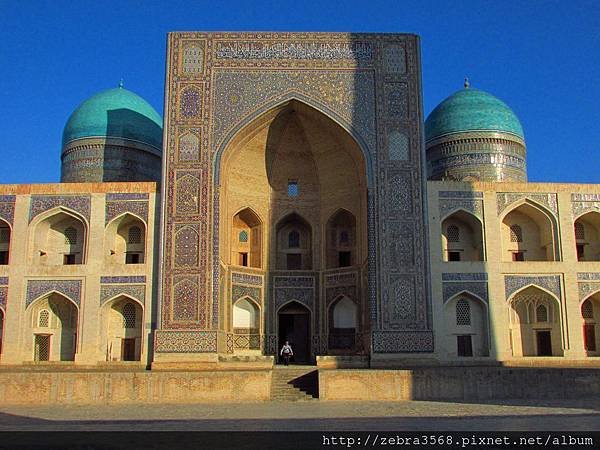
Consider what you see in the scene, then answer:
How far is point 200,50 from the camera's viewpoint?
1500 cm

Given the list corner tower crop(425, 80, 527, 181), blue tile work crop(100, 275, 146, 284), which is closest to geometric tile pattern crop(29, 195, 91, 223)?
blue tile work crop(100, 275, 146, 284)

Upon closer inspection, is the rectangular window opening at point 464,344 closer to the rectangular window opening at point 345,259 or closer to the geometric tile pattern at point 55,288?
the rectangular window opening at point 345,259

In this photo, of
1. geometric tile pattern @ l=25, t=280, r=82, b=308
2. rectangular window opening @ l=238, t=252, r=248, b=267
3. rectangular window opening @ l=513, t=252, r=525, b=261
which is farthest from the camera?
rectangular window opening @ l=238, t=252, r=248, b=267

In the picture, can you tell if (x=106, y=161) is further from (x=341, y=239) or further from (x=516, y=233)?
(x=516, y=233)

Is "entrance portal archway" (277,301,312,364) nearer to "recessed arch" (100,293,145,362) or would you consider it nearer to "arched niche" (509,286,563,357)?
"recessed arch" (100,293,145,362)

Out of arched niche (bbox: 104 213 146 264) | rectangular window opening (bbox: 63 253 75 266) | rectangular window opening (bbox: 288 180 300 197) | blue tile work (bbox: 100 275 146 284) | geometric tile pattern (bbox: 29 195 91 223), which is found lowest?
blue tile work (bbox: 100 275 146 284)

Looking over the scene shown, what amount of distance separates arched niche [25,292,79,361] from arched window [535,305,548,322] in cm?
992

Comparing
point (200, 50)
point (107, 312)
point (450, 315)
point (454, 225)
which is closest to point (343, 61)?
point (200, 50)

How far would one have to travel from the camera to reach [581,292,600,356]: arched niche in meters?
15.4

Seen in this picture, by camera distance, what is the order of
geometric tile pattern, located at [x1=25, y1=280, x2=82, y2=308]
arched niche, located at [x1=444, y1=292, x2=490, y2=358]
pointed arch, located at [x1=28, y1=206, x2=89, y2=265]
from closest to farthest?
geometric tile pattern, located at [x1=25, y1=280, x2=82, y2=308]
arched niche, located at [x1=444, y1=292, x2=490, y2=358]
pointed arch, located at [x1=28, y1=206, x2=89, y2=265]

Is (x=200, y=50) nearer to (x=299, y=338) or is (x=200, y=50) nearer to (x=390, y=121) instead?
(x=390, y=121)

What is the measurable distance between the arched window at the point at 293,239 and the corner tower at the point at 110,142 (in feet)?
17.1

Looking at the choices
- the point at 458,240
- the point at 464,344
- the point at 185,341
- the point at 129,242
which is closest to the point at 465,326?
the point at 464,344

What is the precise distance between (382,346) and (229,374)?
404 cm
